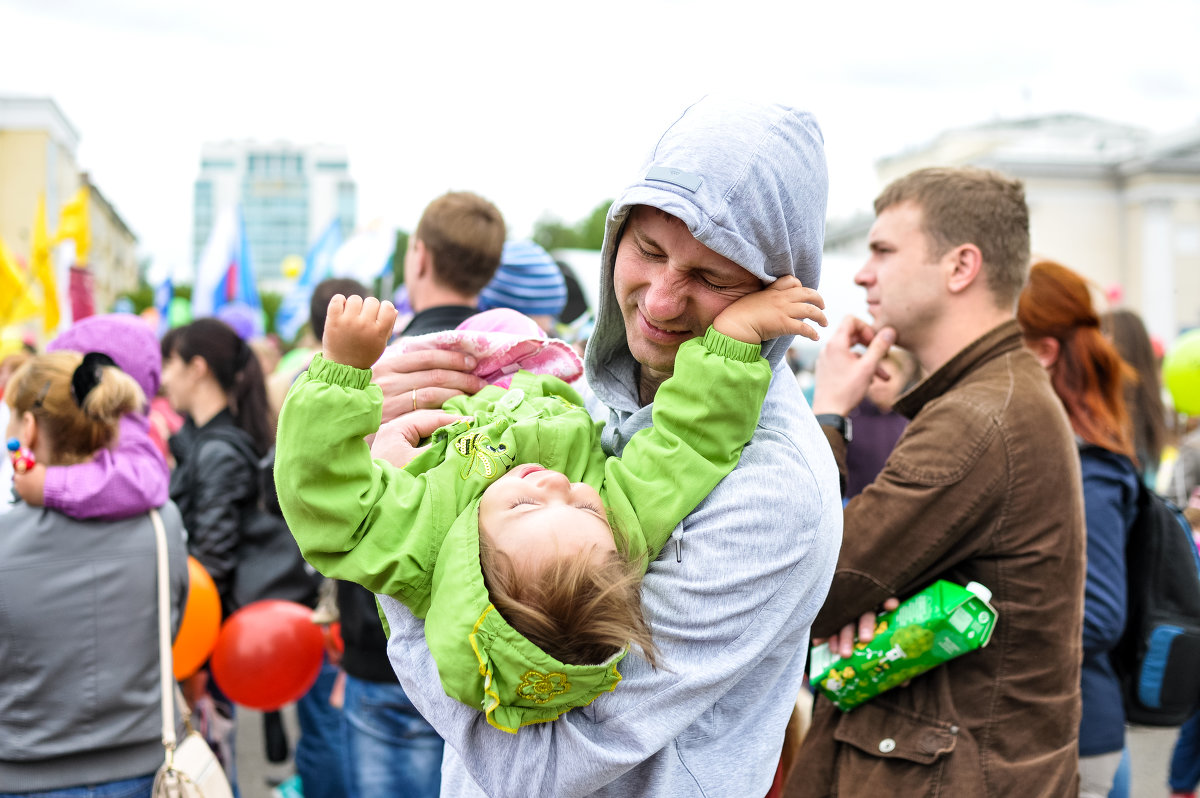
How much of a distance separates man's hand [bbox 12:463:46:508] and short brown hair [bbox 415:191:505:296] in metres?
1.46

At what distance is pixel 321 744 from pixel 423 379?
3761 mm

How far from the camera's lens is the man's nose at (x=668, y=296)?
1.68 meters

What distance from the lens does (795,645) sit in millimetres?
1735

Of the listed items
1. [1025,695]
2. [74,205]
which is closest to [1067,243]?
[74,205]

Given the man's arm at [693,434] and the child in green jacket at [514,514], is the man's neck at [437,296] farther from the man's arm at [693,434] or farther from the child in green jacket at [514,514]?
the man's arm at [693,434]

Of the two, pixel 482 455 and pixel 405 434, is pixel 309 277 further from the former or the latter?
pixel 482 455

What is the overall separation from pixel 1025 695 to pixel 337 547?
1.77m

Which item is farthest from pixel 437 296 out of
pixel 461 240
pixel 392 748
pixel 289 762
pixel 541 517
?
pixel 289 762

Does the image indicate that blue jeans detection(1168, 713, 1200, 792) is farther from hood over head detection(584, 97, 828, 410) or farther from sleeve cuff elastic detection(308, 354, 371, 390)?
sleeve cuff elastic detection(308, 354, 371, 390)

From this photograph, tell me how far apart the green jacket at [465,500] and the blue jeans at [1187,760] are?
5.08 m

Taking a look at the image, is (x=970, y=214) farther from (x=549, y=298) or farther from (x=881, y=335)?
(x=549, y=298)

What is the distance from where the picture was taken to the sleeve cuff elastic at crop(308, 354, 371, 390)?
1535 millimetres

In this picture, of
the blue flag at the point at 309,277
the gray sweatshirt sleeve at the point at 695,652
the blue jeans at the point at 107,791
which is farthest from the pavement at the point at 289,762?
the blue flag at the point at 309,277

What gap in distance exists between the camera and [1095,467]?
321cm
